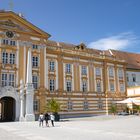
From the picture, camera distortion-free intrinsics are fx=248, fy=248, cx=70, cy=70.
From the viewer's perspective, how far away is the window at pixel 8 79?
4016cm

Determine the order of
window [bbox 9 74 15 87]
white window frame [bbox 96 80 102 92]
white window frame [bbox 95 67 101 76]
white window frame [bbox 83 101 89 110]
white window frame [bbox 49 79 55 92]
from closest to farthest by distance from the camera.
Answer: window [bbox 9 74 15 87]
white window frame [bbox 49 79 55 92]
white window frame [bbox 83 101 89 110]
white window frame [bbox 96 80 102 92]
white window frame [bbox 95 67 101 76]

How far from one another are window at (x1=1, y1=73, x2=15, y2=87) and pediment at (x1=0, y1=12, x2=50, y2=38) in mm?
7978

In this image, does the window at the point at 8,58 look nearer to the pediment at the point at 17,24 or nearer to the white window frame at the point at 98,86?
the pediment at the point at 17,24

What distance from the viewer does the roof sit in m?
60.8

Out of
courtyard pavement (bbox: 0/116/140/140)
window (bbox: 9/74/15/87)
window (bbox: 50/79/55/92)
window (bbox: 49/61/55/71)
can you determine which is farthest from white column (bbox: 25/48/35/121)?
courtyard pavement (bbox: 0/116/140/140)

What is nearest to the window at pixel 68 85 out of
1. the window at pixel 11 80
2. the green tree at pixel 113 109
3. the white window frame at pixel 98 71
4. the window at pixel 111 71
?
the white window frame at pixel 98 71

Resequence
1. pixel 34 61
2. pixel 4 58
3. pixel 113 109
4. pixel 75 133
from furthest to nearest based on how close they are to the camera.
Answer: pixel 113 109 < pixel 34 61 < pixel 4 58 < pixel 75 133

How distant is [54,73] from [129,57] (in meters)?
25.9

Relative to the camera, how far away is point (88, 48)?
187 ft

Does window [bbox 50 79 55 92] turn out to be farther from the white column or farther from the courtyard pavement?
the courtyard pavement

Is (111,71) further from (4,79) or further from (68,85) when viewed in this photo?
(4,79)

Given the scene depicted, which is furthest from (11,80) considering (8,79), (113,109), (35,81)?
(113,109)

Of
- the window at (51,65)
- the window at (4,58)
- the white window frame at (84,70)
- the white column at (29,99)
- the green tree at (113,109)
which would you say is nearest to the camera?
the white column at (29,99)

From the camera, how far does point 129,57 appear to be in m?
64.5
